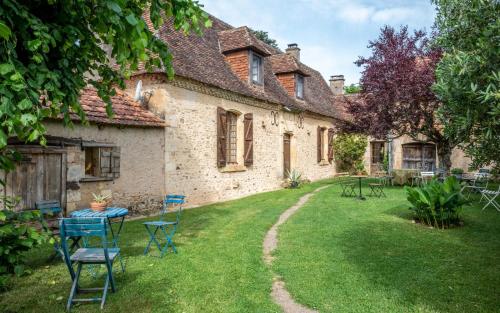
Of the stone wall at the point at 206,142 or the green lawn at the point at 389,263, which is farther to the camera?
the stone wall at the point at 206,142

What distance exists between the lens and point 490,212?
9422 mm

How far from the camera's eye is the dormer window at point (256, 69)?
47.2 feet

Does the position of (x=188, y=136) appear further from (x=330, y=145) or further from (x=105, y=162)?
(x=330, y=145)

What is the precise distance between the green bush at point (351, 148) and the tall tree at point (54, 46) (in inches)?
783

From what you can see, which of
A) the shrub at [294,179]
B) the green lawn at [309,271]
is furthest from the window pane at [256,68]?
the green lawn at [309,271]

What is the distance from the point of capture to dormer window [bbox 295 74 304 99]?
18052 millimetres

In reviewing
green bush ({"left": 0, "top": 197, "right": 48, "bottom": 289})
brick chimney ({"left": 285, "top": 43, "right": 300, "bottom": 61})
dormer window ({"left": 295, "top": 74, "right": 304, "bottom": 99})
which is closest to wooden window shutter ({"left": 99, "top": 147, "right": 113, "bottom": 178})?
green bush ({"left": 0, "top": 197, "right": 48, "bottom": 289})

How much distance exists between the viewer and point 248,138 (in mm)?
13773

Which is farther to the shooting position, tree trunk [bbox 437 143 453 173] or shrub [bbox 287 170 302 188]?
shrub [bbox 287 170 302 188]

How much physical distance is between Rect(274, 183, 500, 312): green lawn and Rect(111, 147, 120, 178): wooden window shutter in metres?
4.47

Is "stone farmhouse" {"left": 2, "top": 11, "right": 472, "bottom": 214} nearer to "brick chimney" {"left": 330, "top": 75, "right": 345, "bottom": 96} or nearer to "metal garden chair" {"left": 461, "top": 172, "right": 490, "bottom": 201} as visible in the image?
"metal garden chair" {"left": 461, "top": 172, "right": 490, "bottom": 201}

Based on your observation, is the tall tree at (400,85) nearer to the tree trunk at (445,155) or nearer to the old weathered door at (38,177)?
the tree trunk at (445,155)

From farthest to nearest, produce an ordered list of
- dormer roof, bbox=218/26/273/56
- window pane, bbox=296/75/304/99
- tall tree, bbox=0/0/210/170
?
1. window pane, bbox=296/75/304/99
2. dormer roof, bbox=218/26/273/56
3. tall tree, bbox=0/0/210/170

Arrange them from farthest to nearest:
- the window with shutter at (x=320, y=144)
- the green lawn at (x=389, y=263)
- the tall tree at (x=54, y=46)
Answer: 1. the window with shutter at (x=320, y=144)
2. the green lawn at (x=389, y=263)
3. the tall tree at (x=54, y=46)
